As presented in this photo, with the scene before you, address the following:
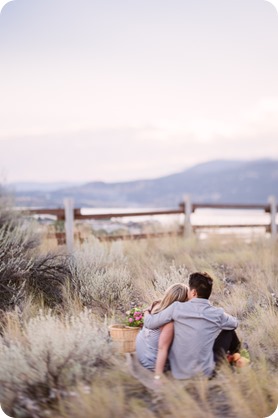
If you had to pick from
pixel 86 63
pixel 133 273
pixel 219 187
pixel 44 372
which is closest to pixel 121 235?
pixel 219 187

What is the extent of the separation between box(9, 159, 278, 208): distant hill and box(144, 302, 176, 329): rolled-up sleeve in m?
1.45

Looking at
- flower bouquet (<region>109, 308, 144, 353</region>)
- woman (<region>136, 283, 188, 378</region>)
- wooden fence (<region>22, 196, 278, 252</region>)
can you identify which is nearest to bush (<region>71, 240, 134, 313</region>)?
flower bouquet (<region>109, 308, 144, 353</region>)

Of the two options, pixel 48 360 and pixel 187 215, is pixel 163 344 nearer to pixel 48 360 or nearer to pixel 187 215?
pixel 48 360

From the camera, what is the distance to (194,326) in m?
4.02

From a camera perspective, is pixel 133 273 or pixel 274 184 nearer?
pixel 133 273

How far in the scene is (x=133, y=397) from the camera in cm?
378

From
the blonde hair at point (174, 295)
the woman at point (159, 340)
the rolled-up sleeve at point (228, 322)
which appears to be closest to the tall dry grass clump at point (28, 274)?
the woman at point (159, 340)

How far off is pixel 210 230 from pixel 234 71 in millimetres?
2941

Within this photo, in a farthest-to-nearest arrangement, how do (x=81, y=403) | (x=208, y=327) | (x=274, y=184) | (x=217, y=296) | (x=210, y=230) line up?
(x=210, y=230) < (x=274, y=184) < (x=217, y=296) < (x=208, y=327) < (x=81, y=403)

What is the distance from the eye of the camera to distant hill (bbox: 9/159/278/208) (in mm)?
5320

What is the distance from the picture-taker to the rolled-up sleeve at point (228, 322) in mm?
4098

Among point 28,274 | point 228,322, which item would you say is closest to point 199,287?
point 228,322

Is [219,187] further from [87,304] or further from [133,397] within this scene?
[133,397]

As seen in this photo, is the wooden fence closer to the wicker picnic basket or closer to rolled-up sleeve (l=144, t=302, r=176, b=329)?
the wicker picnic basket
